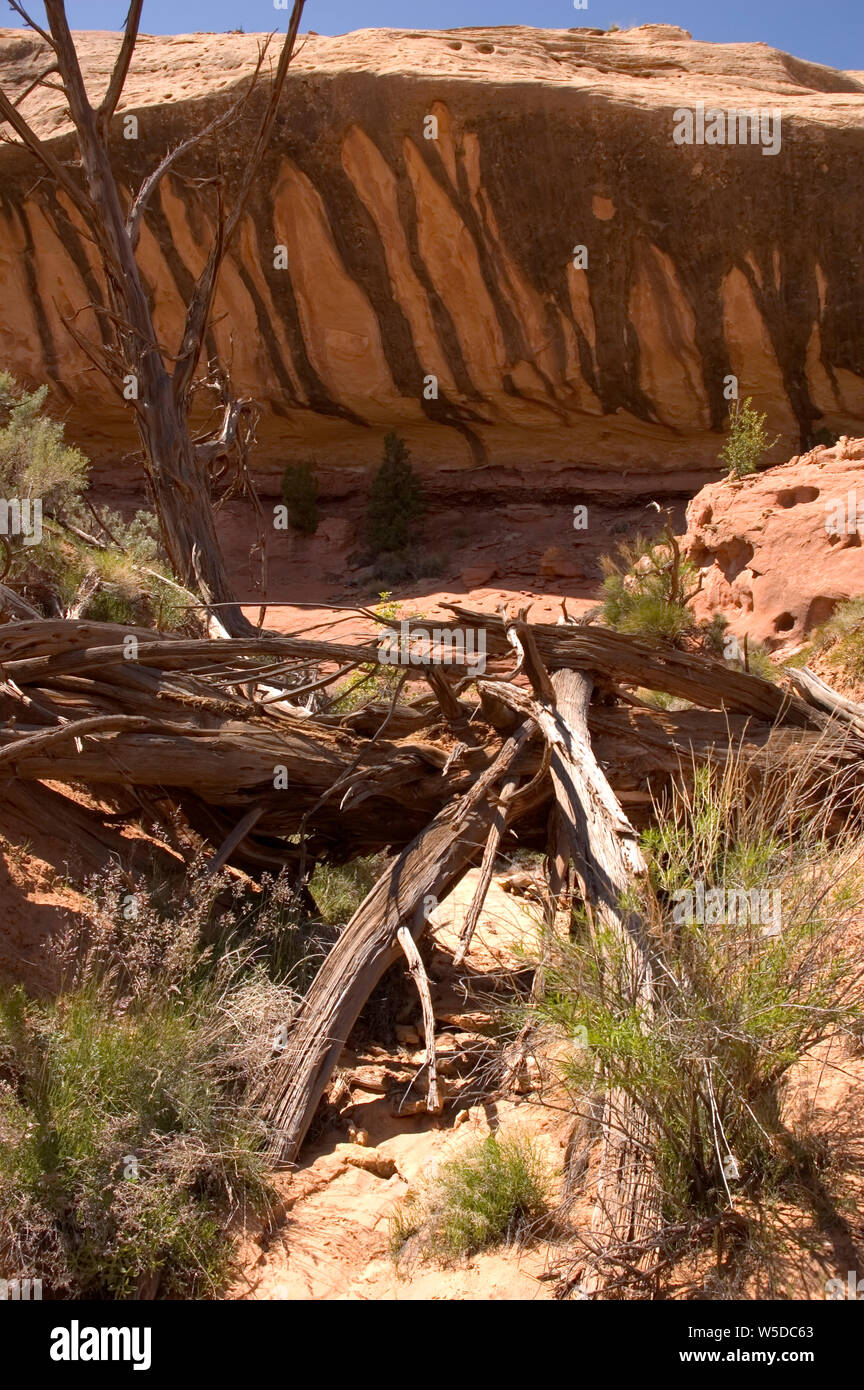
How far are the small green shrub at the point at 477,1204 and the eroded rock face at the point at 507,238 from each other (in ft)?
39.4

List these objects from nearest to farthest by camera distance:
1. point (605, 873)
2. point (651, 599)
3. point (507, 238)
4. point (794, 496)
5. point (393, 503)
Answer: point (605, 873)
point (794, 496)
point (651, 599)
point (507, 238)
point (393, 503)

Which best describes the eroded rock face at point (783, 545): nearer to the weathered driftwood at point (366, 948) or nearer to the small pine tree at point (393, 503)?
the weathered driftwood at point (366, 948)

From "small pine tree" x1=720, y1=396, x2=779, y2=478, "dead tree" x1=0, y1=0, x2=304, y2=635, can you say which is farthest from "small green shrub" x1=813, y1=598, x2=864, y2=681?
"dead tree" x1=0, y1=0, x2=304, y2=635

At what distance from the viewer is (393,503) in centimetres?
1536

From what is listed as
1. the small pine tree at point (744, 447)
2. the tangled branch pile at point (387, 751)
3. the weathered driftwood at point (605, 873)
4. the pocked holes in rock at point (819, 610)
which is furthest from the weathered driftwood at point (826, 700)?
the small pine tree at point (744, 447)

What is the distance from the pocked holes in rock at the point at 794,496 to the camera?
31.4ft

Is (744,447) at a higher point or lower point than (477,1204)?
higher

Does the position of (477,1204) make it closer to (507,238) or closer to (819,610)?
(819,610)

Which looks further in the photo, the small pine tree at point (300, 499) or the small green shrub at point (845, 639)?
the small pine tree at point (300, 499)

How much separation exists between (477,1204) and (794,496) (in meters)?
7.76

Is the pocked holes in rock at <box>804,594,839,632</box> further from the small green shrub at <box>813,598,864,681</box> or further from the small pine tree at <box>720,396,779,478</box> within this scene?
the small pine tree at <box>720,396,779,478</box>

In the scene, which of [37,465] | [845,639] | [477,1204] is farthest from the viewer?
[37,465]

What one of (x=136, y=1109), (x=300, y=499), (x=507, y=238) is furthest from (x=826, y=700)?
(x=300, y=499)

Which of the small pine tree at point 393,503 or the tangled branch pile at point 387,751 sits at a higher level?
the small pine tree at point 393,503
